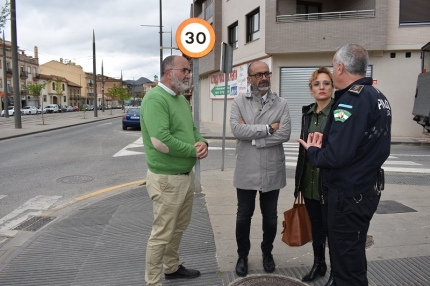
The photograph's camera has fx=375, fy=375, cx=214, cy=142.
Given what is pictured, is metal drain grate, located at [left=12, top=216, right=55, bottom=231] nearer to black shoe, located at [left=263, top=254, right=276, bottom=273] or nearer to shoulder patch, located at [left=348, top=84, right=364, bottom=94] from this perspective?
black shoe, located at [left=263, top=254, right=276, bottom=273]

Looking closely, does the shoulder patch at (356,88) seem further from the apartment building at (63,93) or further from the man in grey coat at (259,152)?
the apartment building at (63,93)

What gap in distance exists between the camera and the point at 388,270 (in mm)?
3361

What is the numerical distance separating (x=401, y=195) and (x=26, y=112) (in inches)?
2237

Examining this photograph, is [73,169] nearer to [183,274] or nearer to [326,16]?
[183,274]

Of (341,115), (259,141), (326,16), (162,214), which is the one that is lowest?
(162,214)

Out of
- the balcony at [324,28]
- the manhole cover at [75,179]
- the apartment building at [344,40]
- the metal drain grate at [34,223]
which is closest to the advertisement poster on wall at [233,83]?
the apartment building at [344,40]

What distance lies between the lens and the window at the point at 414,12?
16.1m

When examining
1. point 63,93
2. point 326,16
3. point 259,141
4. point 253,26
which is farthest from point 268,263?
point 63,93

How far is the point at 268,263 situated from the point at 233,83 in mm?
19850

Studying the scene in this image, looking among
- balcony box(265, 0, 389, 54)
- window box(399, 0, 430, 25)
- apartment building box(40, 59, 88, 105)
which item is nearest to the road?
balcony box(265, 0, 389, 54)

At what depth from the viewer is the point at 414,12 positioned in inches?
632

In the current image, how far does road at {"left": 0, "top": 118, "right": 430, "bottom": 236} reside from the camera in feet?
20.9

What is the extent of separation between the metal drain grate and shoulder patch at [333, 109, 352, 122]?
4.29m

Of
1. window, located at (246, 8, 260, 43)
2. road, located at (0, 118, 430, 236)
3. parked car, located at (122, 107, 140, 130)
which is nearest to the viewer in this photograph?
road, located at (0, 118, 430, 236)
